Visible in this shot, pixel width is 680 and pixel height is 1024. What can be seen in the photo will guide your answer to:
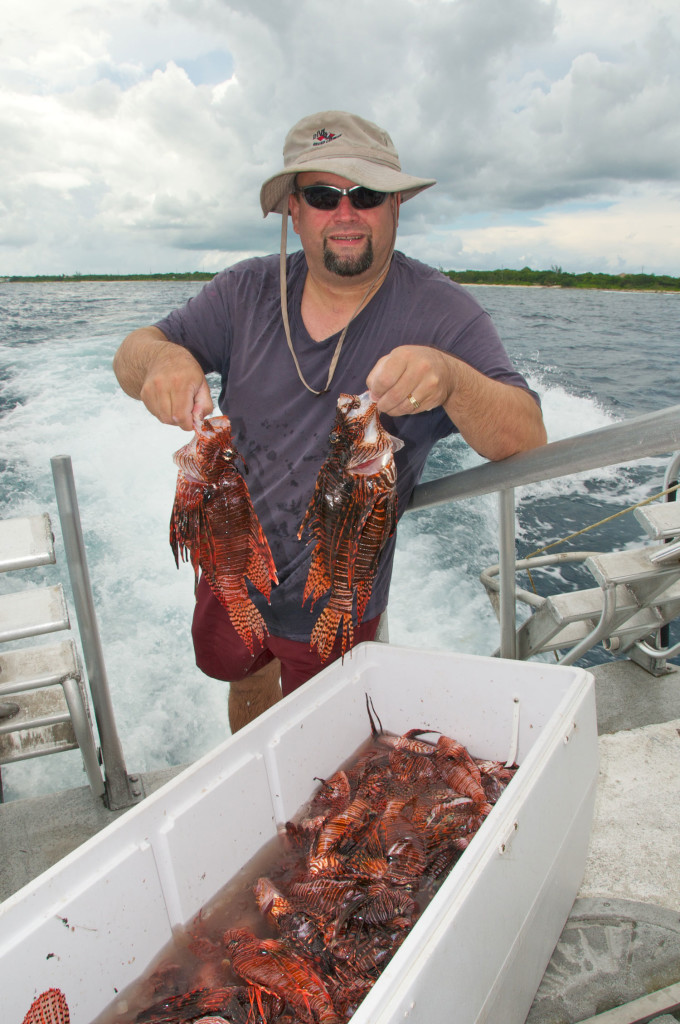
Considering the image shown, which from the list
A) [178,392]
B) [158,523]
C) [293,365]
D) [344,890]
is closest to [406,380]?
[178,392]

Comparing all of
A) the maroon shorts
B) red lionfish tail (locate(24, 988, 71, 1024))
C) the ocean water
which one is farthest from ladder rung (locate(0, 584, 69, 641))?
the ocean water

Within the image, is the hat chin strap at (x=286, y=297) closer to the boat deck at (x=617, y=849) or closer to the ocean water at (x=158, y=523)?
the boat deck at (x=617, y=849)

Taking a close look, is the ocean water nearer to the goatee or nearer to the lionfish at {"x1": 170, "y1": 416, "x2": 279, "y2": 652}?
the lionfish at {"x1": 170, "y1": 416, "x2": 279, "y2": 652}

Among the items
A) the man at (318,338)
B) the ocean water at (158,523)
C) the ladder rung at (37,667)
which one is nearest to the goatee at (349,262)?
the man at (318,338)

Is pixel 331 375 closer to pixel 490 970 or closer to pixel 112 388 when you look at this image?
pixel 490 970

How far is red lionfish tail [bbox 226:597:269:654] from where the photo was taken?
204 centimetres

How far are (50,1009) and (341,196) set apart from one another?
8.23ft

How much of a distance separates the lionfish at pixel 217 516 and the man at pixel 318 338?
0.42 meters

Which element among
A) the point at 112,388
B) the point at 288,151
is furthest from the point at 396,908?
the point at 112,388

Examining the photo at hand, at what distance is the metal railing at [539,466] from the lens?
68.8 inches

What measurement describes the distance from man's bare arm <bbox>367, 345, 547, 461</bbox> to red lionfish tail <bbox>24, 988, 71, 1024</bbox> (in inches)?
63.3

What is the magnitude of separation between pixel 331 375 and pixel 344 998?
6.01ft

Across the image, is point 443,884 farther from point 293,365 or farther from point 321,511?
point 293,365

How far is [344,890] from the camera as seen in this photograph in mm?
1813
